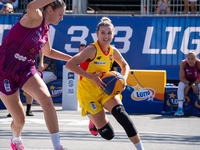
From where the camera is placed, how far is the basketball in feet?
13.1

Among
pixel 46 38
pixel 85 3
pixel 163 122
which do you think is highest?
pixel 85 3

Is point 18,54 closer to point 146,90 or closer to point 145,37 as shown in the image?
point 146,90

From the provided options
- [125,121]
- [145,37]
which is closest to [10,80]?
[125,121]

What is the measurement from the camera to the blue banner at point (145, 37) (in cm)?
1010

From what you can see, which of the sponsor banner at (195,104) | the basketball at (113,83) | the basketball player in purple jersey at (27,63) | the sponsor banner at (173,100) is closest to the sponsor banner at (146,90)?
the sponsor banner at (173,100)

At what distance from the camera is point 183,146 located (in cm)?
492

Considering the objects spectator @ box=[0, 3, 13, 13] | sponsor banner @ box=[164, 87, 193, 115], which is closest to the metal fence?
sponsor banner @ box=[164, 87, 193, 115]

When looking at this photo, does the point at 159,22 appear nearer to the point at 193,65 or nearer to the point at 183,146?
the point at 193,65

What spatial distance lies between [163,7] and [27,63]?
8.69 meters

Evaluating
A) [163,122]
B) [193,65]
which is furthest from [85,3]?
[163,122]

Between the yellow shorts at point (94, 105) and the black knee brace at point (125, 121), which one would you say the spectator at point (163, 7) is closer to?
Result: the yellow shorts at point (94, 105)

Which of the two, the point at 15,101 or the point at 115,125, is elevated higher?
the point at 15,101

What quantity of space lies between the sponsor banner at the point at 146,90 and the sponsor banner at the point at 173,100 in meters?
0.15

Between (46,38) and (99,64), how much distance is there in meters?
0.75
